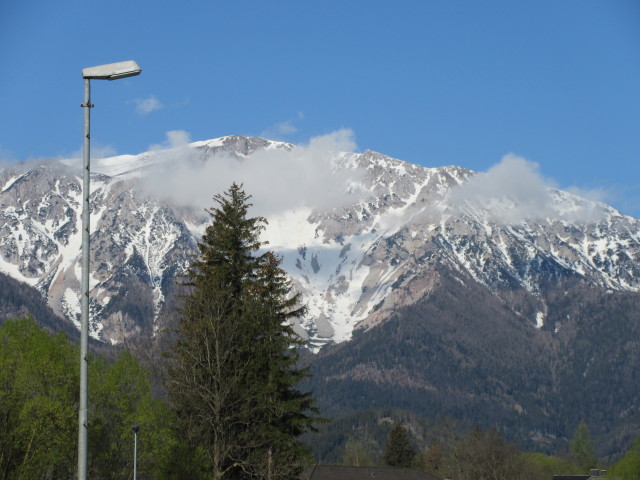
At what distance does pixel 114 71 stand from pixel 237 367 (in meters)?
24.4

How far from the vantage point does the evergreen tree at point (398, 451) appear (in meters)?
149

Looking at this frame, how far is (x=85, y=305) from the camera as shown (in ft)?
80.5

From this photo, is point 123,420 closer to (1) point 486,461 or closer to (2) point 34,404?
(2) point 34,404

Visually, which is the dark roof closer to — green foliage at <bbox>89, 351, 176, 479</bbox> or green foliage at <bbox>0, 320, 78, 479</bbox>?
green foliage at <bbox>89, 351, 176, 479</bbox>

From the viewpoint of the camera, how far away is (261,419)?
1882 inches

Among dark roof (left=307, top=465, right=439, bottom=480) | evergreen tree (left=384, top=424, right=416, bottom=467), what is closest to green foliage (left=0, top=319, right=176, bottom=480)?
dark roof (left=307, top=465, right=439, bottom=480)

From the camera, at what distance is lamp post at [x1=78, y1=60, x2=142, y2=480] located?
24.0 metres

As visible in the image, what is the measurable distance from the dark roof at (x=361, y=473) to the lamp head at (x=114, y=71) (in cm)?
7478

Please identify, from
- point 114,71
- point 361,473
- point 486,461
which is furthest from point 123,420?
point 486,461

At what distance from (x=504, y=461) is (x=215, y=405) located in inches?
4053

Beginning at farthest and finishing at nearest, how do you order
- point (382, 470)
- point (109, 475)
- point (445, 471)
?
point (445, 471) < point (382, 470) < point (109, 475)

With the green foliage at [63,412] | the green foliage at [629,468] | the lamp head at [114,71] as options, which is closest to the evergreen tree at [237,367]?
the green foliage at [63,412]

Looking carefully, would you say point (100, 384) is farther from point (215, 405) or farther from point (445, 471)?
point (445, 471)

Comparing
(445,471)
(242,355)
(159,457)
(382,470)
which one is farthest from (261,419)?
(445,471)
